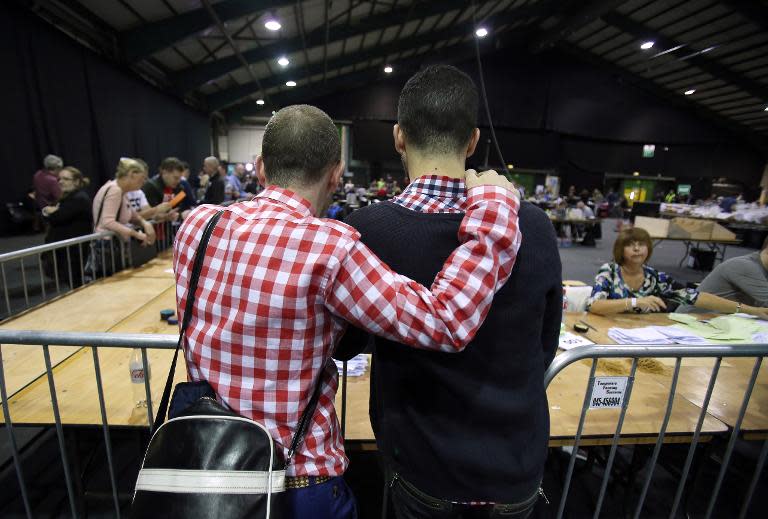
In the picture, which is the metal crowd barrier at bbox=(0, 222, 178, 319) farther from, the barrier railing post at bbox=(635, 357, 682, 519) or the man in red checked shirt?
the barrier railing post at bbox=(635, 357, 682, 519)

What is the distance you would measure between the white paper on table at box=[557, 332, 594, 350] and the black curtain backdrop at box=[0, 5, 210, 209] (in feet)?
25.1

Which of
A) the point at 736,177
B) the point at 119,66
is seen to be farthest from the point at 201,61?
the point at 736,177

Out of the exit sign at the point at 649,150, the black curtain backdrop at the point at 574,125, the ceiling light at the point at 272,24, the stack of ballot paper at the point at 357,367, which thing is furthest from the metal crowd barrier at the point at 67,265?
the exit sign at the point at 649,150

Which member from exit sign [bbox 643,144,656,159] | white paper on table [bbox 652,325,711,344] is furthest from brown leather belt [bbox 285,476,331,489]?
exit sign [bbox 643,144,656,159]

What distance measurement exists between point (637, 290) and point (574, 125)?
17.8 metres

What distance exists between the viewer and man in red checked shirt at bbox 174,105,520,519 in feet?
2.14

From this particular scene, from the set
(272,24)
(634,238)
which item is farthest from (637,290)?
(272,24)

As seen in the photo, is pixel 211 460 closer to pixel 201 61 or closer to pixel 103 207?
pixel 103 207

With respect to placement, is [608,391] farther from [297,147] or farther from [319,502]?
[297,147]

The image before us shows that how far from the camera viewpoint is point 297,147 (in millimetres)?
799

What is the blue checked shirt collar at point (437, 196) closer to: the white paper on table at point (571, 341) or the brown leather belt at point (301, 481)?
the brown leather belt at point (301, 481)

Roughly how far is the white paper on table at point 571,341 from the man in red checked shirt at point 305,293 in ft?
5.28

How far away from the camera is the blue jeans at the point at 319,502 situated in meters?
0.78

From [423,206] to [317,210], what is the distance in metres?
0.24
